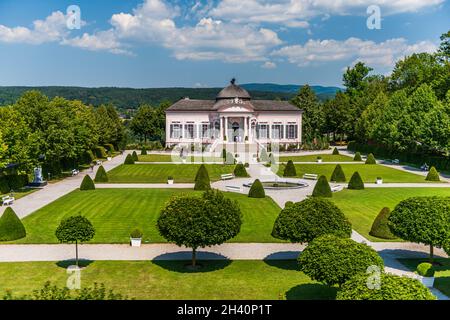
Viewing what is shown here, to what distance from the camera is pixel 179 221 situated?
1838 centimetres

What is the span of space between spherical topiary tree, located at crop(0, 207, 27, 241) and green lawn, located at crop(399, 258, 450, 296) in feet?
56.6

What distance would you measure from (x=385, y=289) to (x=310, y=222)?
8084 mm

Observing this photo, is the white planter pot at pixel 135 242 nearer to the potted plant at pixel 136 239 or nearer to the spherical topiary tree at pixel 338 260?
the potted plant at pixel 136 239

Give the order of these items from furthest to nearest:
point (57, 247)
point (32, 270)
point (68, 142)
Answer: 1. point (68, 142)
2. point (57, 247)
3. point (32, 270)

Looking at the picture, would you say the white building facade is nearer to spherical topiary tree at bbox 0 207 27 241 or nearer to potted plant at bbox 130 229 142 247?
spherical topiary tree at bbox 0 207 27 241

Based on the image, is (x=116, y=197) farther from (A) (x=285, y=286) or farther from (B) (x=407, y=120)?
(B) (x=407, y=120)

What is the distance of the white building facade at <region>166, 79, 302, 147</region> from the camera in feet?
294

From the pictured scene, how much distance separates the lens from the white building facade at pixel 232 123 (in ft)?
294

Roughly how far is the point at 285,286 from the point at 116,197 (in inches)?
845

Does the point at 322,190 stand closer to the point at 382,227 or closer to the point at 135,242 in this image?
the point at 382,227

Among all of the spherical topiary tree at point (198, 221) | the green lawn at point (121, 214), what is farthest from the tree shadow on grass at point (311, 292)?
the green lawn at point (121, 214)
